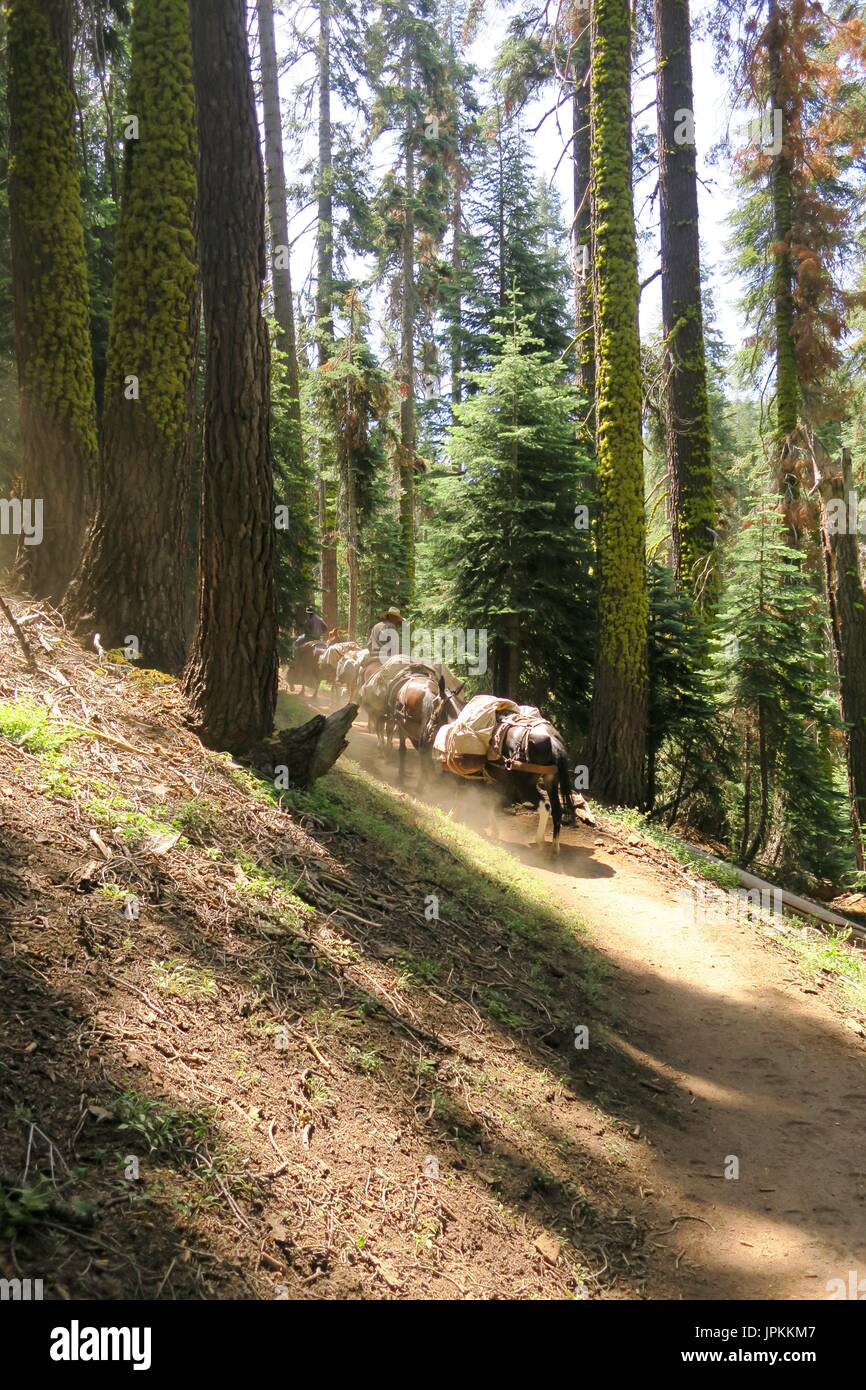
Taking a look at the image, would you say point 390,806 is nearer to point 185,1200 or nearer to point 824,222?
point 185,1200

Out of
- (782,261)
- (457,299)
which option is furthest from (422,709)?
(457,299)

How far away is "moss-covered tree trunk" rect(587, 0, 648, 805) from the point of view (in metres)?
13.3

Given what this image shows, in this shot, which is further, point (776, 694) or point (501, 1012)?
point (776, 694)

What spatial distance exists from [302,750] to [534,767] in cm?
409

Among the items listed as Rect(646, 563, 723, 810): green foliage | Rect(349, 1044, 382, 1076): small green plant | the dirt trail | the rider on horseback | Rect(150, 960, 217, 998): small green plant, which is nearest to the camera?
Rect(150, 960, 217, 998): small green plant

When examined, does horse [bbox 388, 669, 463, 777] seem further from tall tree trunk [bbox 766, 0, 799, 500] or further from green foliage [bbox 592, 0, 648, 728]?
tall tree trunk [bbox 766, 0, 799, 500]

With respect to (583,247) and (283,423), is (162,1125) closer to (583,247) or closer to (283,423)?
(283,423)

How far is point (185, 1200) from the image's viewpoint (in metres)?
3.22

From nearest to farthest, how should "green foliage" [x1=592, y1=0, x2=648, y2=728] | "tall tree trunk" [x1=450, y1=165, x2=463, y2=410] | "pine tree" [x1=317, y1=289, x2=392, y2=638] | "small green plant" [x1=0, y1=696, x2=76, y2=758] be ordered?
1. "small green plant" [x1=0, y1=696, x2=76, y2=758]
2. "green foliage" [x1=592, y1=0, x2=648, y2=728]
3. "pine tree" [x1=317, y1=289, x2=392, y2=638]
4. "tall tree trunk" [x1=450, y1=165, x2=463, y2=410]

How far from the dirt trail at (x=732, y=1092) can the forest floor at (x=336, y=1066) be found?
0.09 ft

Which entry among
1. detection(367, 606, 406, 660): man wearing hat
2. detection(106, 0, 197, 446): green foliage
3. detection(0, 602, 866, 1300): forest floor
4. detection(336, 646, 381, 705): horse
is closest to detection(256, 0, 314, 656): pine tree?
detection(336, 646, 381, 705): horse

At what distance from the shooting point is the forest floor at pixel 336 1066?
10.8 feet

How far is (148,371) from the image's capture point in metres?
8.32

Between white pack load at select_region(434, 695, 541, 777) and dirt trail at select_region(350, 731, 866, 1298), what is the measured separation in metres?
1.62
